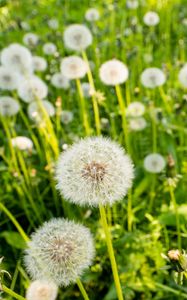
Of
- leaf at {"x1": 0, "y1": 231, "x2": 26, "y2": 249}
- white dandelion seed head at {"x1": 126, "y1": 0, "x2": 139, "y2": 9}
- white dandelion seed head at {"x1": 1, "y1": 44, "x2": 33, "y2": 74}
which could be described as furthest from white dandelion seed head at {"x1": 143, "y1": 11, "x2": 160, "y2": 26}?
leaf at {"x1": 0, "y1": 231, "x2": 26, "y2": 249}

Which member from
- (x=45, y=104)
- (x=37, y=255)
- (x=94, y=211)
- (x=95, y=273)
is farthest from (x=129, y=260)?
(x=45, y=104)

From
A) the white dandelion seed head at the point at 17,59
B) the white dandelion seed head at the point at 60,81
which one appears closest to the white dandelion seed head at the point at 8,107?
the white dandelion seed head at the point at 17,59

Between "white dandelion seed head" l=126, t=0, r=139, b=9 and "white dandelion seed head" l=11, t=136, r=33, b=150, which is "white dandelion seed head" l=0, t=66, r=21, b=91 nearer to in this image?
"white dandelion seed head" l=11, t=136, r=33, b=150

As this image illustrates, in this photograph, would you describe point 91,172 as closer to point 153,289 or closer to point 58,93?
point 153,289

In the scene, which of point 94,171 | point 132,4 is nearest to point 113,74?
point 94,171

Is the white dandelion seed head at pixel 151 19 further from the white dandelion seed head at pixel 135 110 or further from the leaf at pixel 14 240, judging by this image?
the leaf at pixel 14 240

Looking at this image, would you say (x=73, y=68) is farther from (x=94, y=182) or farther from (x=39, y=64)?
(x=94, y=182)
